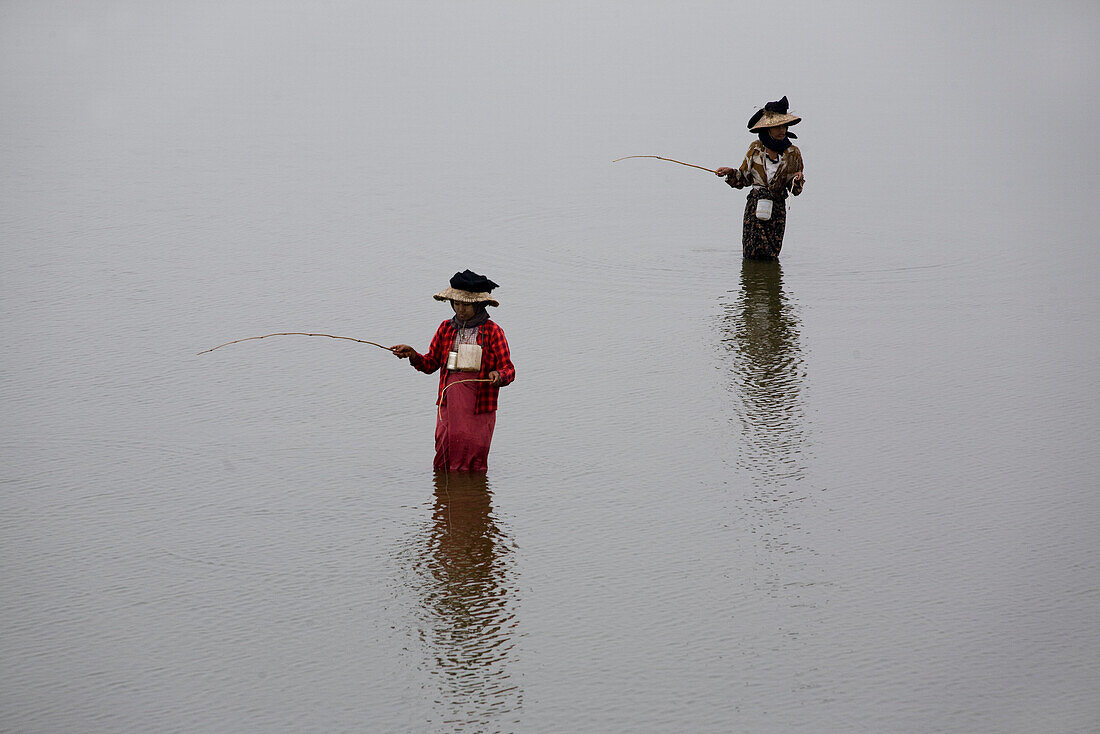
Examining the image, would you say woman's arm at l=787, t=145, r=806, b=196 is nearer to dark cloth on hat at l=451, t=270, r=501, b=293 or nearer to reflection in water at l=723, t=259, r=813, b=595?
reflection in water at l=723, t=259, r=813, b=595

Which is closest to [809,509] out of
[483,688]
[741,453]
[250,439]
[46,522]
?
[741,453]

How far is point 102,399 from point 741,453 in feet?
14.4

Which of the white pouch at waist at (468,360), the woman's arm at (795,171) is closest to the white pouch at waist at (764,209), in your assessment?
the woman's arm at (795,171)

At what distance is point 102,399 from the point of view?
32.9 feet

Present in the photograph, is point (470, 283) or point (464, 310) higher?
point (470, 283)

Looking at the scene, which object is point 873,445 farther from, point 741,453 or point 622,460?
point 622,460

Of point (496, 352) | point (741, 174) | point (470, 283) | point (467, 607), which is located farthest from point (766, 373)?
point (467, 607)

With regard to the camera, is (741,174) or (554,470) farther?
(741,174)

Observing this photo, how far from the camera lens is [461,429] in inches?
334

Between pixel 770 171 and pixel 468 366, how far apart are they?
19.8 feet

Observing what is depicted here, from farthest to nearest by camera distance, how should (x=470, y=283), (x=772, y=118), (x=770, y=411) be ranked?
(x=772, y=118)
(x=770, y=411)
(x=470, y=283)

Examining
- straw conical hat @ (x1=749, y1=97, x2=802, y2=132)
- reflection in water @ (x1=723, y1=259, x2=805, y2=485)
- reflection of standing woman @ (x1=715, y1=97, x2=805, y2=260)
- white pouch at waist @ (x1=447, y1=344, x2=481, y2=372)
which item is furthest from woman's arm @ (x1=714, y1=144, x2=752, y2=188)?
white pouch at waist @ (x1=447, y1=344, x2=481, y2=372)

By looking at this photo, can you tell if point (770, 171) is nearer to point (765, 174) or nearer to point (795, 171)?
point (765, 174)

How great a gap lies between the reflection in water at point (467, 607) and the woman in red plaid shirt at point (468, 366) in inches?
9.6
